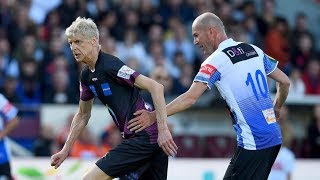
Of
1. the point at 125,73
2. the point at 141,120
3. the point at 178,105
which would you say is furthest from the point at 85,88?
the point at 178,105

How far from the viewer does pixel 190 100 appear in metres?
8.35

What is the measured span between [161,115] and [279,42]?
33.4 feet

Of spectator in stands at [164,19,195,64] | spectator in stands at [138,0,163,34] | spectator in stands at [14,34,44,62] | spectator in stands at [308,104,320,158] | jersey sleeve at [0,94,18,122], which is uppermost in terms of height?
jersey sleeve at [0,94,18,122]

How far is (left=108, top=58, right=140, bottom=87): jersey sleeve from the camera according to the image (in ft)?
27.9

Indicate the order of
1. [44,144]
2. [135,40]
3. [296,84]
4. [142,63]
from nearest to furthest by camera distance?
[44,144]
[142,63]
[296,84]
[135,40]

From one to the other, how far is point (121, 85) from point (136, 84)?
19 cm

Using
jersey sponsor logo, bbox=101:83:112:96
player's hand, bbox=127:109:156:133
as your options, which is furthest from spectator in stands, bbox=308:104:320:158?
jersey sponsor logo, bbox=101:83:112:96

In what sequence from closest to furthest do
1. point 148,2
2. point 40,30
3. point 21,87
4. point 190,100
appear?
point 190,100 → point 21,87 → point 40,30 → point 148,2

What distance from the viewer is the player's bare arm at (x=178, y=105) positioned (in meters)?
8.36

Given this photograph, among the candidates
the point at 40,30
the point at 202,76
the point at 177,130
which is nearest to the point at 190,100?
the point at 202,76

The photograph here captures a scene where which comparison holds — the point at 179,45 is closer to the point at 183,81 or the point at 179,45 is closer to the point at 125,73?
the point at 183,81

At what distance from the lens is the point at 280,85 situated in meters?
→ 9.17

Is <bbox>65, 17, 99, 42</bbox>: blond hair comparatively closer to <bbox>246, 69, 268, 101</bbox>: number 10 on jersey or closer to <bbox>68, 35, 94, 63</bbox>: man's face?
<bbox>68, 35, 94, 63</bbox>: man's face

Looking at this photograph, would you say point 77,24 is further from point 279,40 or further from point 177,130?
point 279,40
